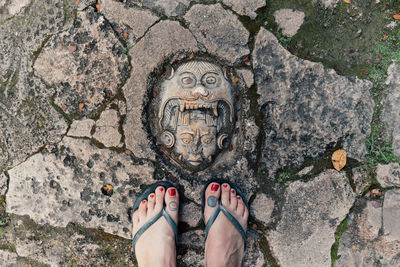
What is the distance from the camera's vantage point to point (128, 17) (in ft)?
7.95

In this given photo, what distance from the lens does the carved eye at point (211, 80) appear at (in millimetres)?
2354

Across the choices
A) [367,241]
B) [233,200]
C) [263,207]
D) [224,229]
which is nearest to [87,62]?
[233,200]

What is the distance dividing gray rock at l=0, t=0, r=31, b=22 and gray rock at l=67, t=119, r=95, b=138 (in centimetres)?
107

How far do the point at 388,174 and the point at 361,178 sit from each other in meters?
0.22

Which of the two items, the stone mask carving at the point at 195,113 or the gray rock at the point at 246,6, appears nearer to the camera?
the stone mask carving at the point at 195,113

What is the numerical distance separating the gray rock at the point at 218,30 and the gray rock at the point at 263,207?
1179 millimetres

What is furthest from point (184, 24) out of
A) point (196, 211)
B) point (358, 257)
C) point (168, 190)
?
point (358, 257)

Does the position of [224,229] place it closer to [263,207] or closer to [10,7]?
[263,207]

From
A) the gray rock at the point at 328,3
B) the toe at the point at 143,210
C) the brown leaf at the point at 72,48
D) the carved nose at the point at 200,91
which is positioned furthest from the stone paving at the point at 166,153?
the carved nose at the point at 200,91

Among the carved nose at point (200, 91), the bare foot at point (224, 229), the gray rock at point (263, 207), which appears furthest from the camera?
the gray rock at point (263, 207)

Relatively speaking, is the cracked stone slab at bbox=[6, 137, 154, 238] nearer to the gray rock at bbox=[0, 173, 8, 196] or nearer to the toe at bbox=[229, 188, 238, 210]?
the gray rock at bbox=[0, 173, 8, 196]

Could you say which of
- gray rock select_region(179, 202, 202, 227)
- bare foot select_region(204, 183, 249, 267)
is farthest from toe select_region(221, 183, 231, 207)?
gray rock select_region(179, 202, 202, 227)

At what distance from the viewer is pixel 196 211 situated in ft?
8.25

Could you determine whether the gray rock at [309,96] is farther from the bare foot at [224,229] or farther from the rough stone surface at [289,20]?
the bare foot at [224,229]
